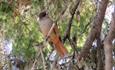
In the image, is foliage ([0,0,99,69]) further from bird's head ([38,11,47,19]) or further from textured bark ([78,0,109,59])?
textured bark ([78,0,109,59])

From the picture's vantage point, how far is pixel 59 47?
2.60 m

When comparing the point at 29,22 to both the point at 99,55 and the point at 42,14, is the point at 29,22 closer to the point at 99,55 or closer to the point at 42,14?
the point at 42,14

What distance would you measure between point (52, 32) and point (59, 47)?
8.7 inches

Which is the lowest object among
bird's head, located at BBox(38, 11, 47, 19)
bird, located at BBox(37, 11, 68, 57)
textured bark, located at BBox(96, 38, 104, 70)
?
textured bark, located at BBox(96, 38, 104, 70)

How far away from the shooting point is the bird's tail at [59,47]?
2.55m

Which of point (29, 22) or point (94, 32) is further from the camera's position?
point (29, 22)

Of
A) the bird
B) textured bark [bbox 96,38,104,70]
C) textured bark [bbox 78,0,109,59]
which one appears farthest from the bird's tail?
textured bark [bbox 96,38,104,70]

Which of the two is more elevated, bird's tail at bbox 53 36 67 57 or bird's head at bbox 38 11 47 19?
bird's head at bbox 38 11 47 19

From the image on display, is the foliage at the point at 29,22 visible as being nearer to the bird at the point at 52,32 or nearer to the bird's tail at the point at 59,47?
the bird at the point at 52,32

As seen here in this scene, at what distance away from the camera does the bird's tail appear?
2.55 metres

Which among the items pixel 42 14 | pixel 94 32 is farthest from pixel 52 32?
pixel 94 32

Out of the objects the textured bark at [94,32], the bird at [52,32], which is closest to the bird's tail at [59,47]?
the bird at [52,32]

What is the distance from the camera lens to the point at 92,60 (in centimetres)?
276

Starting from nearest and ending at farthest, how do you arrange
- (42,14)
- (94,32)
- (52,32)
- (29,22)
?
(94,32) → (52,32) → (42,14) → (29,22)
